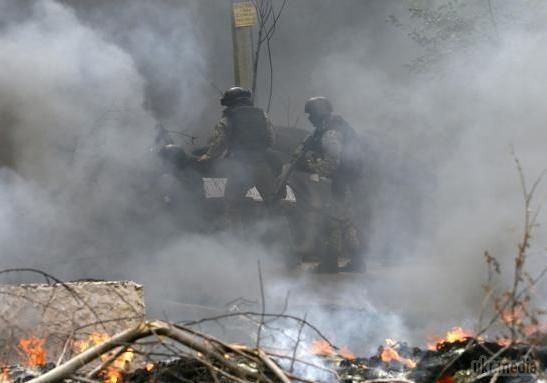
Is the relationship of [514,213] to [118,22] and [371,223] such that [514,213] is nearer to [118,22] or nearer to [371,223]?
[371,223]

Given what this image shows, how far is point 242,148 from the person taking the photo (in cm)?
1012

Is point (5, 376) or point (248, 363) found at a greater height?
point (5, 376)

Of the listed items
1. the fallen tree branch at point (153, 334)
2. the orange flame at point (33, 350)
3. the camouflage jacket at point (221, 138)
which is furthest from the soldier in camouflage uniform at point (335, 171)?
the fallen tree branch at point (153, 334)

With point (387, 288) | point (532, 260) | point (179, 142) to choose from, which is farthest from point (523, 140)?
point (179, 142)

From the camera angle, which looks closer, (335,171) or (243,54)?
(335,171)

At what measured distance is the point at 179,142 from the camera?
14.3 metres

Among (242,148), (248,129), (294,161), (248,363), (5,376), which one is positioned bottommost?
(248,363)

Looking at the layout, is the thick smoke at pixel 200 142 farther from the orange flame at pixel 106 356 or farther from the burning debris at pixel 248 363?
the orange flame at pixel 106 356

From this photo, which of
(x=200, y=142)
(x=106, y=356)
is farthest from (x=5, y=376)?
(x=200, y=142)

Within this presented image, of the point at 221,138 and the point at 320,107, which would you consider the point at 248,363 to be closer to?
the point at 320,107

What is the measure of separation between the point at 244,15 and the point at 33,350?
335 inches

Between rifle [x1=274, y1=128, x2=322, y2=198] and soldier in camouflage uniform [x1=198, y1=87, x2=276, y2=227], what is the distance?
8cm

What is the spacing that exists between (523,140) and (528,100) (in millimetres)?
718

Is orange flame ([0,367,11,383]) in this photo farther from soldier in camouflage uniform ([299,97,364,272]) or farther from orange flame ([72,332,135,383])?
soldier in camouflage uniform ([299,97,364,272])
